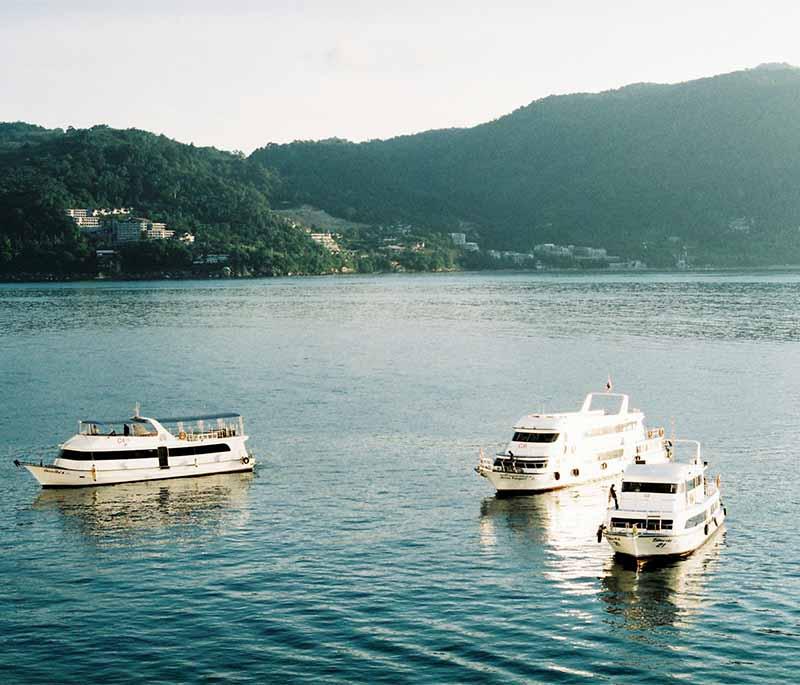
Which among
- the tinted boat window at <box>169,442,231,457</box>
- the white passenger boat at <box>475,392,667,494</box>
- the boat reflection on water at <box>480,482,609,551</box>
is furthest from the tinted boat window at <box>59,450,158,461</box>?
the boat reflection on water at <box>480,482,609,551</box>

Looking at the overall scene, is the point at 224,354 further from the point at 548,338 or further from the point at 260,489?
the point at 260,489

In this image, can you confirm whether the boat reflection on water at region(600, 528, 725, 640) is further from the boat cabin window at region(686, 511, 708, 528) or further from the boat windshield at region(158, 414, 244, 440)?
the boat windshield at region(158, 414, 244, 440)

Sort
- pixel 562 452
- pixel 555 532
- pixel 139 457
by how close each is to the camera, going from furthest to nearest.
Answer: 1. pixel 139 457
2. pixel 562 452
3. pixel 555 532

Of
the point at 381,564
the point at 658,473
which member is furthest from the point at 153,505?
the point at 658,473

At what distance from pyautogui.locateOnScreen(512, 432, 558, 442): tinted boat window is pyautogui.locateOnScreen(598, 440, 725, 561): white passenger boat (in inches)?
501

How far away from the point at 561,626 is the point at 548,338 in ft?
433

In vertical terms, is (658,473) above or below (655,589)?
above

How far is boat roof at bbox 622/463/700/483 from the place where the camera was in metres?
57.2

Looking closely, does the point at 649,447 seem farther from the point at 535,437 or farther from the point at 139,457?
the point at 139,457

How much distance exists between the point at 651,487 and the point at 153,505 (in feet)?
101

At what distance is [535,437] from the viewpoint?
7200cm

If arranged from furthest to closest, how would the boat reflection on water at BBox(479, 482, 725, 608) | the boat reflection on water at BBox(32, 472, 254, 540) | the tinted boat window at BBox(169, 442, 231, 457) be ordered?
the tinted boat window at BBox(169, 442, 231, 457)
the boat reflection on water at BBox(32, 472, 254, 540)
the boat reflection on water at BBox(479, 482, 725, 608)

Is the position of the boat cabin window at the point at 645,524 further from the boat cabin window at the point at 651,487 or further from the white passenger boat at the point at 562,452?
the white passenger boat at the point at 562,452

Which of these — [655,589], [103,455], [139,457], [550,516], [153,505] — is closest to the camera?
[655,589]
